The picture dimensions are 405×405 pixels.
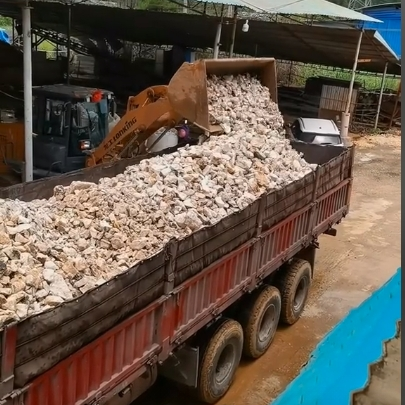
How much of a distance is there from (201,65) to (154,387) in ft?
12.7

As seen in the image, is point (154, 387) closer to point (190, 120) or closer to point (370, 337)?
point (370, 337)

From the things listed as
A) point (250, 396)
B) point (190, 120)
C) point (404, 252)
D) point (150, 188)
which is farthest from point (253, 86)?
point (404, 252)

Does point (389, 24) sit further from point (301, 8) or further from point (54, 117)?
point (54, 117)

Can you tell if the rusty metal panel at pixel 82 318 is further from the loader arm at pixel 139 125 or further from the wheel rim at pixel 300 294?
the loader arm at pixel 139 125

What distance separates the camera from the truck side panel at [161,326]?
11.9 feet

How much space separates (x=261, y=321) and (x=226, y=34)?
50.6 feet

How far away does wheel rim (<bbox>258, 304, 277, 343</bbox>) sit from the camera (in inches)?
265

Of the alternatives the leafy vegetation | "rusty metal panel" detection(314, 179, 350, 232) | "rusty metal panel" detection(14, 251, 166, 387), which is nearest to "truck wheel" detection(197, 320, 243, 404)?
"rusty metal panel" detection(14, 251, 166, 387)

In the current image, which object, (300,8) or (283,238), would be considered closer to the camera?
(283,238)

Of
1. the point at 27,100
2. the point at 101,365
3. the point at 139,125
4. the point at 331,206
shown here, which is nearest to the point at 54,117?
the point at 27,100

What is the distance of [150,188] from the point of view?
19.7 ft

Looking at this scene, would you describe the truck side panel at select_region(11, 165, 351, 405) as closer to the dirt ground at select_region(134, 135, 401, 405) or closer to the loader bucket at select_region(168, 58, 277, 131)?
the dirt ground at select_region(134, 135, 401, 405)

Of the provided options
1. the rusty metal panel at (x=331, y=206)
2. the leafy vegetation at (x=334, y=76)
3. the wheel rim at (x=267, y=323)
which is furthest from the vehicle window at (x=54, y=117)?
the leafy vegetation at (x=334, y=76)

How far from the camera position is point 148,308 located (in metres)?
4.34
